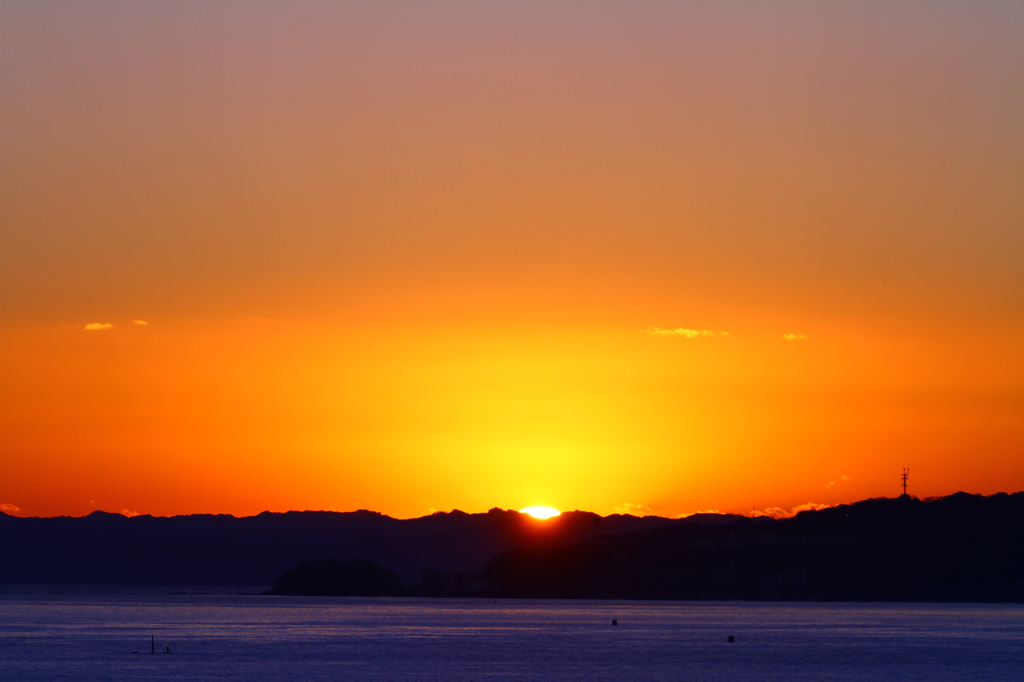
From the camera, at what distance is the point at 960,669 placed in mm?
104188

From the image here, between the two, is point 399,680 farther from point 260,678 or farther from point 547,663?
point 547,663

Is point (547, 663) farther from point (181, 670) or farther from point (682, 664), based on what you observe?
point (181, 670)

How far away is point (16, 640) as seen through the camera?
13450 cm

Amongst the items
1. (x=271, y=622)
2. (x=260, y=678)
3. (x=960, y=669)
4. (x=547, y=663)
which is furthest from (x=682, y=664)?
(x=271, y=622)

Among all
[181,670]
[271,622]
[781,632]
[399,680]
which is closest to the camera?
[399,680]

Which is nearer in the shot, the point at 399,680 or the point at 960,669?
the point at 399,680

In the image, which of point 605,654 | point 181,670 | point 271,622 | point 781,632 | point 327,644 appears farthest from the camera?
point 271,622

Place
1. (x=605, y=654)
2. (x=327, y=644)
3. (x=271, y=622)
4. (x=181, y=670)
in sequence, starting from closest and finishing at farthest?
(x=181, y=670) → (x=605, y=654) → (x=327, y=644) → (x=271, y=622)

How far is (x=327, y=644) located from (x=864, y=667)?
55087mm

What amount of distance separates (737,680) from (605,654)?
27395 mm

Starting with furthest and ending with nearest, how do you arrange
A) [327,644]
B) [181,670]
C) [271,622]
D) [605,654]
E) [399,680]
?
[271,622] → [327,644] → [605,654] → [181,670] → [399,680]

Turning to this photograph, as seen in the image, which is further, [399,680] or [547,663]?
[547,663]

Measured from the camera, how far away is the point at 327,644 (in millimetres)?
130125

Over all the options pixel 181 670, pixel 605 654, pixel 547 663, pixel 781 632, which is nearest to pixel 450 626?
pixel 781 632
